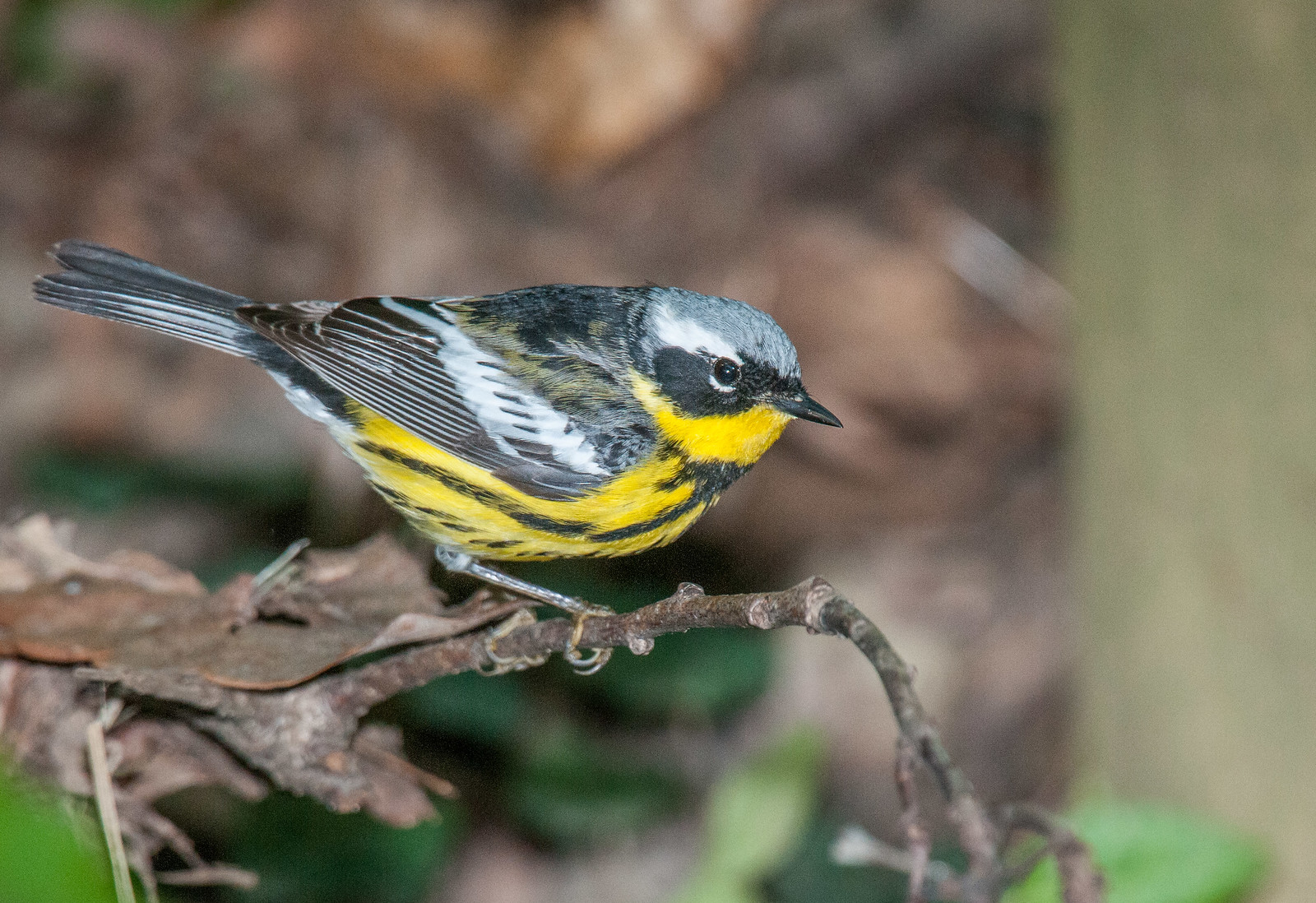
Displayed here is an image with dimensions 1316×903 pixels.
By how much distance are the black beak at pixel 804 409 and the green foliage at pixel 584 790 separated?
5.77ft

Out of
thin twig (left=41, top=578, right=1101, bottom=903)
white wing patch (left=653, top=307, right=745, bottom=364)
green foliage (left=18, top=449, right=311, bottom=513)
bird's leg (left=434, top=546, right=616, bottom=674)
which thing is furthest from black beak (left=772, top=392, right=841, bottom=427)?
green foliage (left=18, top=449, right=311, bottom=513)

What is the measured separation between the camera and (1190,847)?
279 cm

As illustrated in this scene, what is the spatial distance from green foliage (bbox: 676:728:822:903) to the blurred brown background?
101cm

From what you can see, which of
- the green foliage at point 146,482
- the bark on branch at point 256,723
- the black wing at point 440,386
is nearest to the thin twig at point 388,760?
the bark on branch at point 256,723

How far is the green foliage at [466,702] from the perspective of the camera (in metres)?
3.79

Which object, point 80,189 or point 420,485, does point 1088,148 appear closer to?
point 420,485

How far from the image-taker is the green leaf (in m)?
2.53

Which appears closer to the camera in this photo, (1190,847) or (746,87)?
(1190,847)

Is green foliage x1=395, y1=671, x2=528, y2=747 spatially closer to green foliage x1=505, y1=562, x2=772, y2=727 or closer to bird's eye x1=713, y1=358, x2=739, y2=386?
green foliage x1=505, y1=562, x2=772, y2=727

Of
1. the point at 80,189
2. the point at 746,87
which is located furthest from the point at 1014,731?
the point at 80,189

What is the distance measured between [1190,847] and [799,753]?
1009 millimetres

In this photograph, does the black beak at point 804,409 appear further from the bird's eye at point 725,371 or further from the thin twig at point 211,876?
the thin twig at point 211,876

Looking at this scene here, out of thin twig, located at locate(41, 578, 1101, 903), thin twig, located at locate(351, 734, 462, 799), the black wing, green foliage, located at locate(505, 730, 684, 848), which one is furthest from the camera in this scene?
green foliage, located at locate(505, 730, 684, 848)

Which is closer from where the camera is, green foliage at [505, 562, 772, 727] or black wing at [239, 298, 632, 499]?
black wing at [239, 298, 632, 499]
